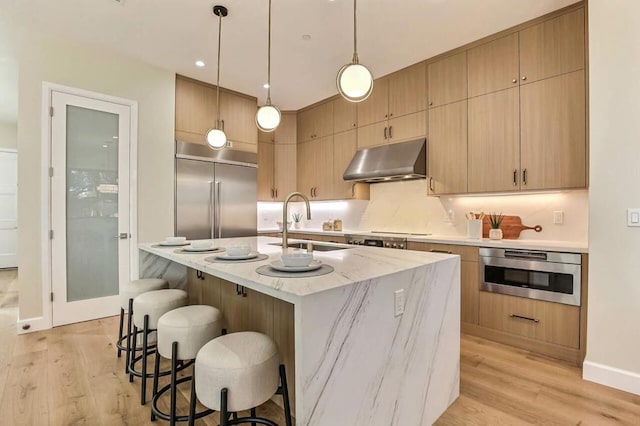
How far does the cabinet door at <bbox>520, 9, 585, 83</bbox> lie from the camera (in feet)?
8.79

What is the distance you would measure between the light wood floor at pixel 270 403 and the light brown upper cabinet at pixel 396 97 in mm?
2733

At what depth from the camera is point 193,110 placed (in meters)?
4.26

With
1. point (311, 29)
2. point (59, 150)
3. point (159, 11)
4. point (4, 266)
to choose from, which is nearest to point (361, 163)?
point (311, 29)

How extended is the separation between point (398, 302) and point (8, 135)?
27.7ft

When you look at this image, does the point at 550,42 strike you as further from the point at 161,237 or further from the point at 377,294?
the point at 161,237

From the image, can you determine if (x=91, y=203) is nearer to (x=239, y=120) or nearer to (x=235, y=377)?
(x=239, y=120)

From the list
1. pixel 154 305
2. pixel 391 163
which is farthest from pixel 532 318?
pixel 154 305

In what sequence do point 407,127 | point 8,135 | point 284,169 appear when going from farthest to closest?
point 8,135 < point 284,169 < point 407,127

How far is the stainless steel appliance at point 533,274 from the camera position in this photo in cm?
248

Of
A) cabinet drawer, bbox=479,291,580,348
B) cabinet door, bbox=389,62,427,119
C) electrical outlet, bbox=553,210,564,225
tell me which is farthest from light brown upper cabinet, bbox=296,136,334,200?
electrical outlet, bbox=553,210,564,225

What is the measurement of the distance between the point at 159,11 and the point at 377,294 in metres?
3.09

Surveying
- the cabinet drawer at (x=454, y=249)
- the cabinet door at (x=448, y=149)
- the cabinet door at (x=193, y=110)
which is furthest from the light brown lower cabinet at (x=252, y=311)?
the cabinet door at (x=448, y=149)

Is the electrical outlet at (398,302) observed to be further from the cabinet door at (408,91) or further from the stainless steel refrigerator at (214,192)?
the stainless steel refrigerator at (214,192)

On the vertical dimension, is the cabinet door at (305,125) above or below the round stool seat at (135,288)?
above
